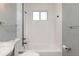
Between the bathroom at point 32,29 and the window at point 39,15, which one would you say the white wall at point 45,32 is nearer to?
the bathroom at point 32,29

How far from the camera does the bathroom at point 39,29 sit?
1.99 m

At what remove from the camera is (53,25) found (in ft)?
10.2

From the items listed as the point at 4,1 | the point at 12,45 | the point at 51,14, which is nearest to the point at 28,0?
the point at 4,1

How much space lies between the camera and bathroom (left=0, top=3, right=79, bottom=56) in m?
1.99

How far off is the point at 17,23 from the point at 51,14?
1.00m

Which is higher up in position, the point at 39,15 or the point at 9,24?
the point at 39,15

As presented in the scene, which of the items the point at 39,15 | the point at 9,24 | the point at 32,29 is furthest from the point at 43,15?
the point at 9,24

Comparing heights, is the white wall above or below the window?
below

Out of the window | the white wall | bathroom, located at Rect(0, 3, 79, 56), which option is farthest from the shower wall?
the window

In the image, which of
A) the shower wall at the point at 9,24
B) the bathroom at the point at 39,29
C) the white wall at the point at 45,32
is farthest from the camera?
the white wall at the point at 45,32

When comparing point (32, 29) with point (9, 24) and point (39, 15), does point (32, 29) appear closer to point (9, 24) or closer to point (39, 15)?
point (39, 15)

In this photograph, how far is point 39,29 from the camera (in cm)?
323

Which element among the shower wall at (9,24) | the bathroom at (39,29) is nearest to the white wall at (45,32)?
the bathroom at (39,29)

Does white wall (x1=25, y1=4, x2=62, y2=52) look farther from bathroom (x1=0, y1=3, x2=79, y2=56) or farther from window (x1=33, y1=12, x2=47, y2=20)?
window (x1=33, y1=12, x2=47, y2=20)
